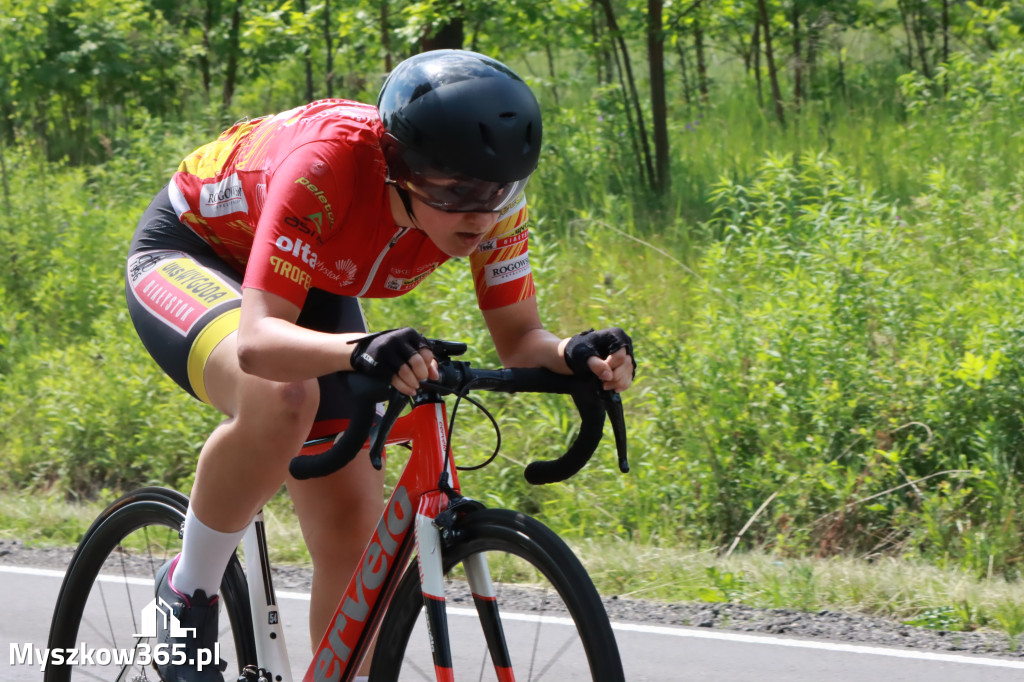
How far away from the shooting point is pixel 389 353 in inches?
80.0

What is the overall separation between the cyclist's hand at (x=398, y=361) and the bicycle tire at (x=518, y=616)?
1.22 ft

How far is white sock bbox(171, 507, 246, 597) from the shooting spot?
2641 millimetres

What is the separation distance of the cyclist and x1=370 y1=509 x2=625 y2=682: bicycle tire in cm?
38

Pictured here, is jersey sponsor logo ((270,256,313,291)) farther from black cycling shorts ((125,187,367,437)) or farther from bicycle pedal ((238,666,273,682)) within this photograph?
bicycle pedal ((238,666,273,682))

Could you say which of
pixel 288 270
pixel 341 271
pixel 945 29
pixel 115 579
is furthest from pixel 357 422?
pixel 945 29

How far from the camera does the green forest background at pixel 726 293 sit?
18.4 feet

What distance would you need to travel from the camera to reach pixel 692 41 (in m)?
14.5

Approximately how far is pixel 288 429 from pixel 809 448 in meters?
3.97

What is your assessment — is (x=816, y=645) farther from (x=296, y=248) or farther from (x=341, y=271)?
(x=296, y=248)

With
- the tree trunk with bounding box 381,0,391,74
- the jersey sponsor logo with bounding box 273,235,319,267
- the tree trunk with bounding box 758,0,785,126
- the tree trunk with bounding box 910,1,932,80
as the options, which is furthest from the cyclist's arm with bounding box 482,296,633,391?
the tree trunk with bounding box 910,1,932,80

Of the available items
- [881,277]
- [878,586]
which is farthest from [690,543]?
[881,277]

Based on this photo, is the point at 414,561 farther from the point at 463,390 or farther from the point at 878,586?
the point at 878,586

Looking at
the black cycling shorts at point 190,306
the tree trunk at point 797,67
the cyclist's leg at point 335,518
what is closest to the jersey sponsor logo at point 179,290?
the black cycling shorts at point 190,306

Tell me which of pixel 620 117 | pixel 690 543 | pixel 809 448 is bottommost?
pixel 690 543
